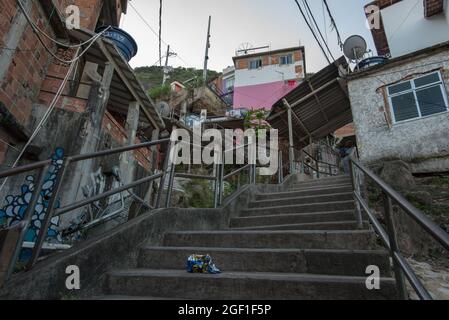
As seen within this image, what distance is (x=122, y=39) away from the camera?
312 inches

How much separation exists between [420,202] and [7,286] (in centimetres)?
730

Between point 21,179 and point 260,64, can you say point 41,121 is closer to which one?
point 21,179

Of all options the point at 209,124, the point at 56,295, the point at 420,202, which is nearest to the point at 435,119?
the point at 420,202

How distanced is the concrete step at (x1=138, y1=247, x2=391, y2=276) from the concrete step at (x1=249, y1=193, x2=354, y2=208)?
7.05 ft

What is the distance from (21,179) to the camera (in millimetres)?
5074

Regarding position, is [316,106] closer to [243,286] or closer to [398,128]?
[398,128]

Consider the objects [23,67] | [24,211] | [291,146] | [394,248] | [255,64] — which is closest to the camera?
[394,248]

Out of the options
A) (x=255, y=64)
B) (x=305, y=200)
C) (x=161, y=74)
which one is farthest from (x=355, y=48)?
(x=161, y=74)

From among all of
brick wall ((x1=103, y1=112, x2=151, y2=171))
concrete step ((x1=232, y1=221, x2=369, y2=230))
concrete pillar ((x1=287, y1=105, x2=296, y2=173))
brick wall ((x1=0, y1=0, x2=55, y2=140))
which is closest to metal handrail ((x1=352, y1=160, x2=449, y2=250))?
concrete step ((x1=232, y1=221, x2=369, y2=230))

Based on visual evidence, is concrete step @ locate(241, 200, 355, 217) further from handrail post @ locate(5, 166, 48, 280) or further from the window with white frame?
the window with white frame

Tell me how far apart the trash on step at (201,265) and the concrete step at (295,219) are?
1.73 meters

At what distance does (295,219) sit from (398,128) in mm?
6472

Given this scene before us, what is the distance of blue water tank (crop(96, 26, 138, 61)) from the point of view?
7855mm

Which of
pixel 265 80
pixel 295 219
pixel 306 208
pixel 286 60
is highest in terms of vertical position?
pixel 286 60
